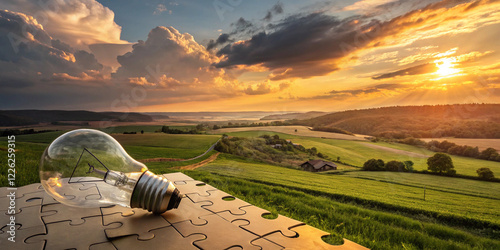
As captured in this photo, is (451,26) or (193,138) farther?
(193,138)

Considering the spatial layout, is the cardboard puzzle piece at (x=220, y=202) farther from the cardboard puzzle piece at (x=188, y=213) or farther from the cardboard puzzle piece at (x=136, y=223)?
the cardboard puzzle piece at (x=136, y=223)

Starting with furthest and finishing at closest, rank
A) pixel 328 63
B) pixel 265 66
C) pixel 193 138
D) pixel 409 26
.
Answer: pixel 193 138 → pixel 265 66 → pixel 328 63 → pixel 409 26

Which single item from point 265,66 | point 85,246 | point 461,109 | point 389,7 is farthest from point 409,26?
point 85,246

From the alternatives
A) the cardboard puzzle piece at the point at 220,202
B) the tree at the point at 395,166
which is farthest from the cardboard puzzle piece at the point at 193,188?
the tree at the point at 395,166

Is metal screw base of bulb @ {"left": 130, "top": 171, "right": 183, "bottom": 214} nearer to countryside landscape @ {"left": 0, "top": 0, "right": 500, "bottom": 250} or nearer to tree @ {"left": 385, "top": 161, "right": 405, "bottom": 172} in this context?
countryside landscape @ {"left": 0, "top": 0, "right": 500, "bottom": 250}

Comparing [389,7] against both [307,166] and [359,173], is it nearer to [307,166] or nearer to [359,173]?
[359,173]

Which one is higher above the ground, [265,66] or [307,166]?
[265,66]

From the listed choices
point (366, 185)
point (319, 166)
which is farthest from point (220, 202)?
point (319, 166)

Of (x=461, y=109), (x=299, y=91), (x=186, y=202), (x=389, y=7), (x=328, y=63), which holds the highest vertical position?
(x=389, y=7)

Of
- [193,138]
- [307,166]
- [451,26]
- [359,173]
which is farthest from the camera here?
[193,138]
